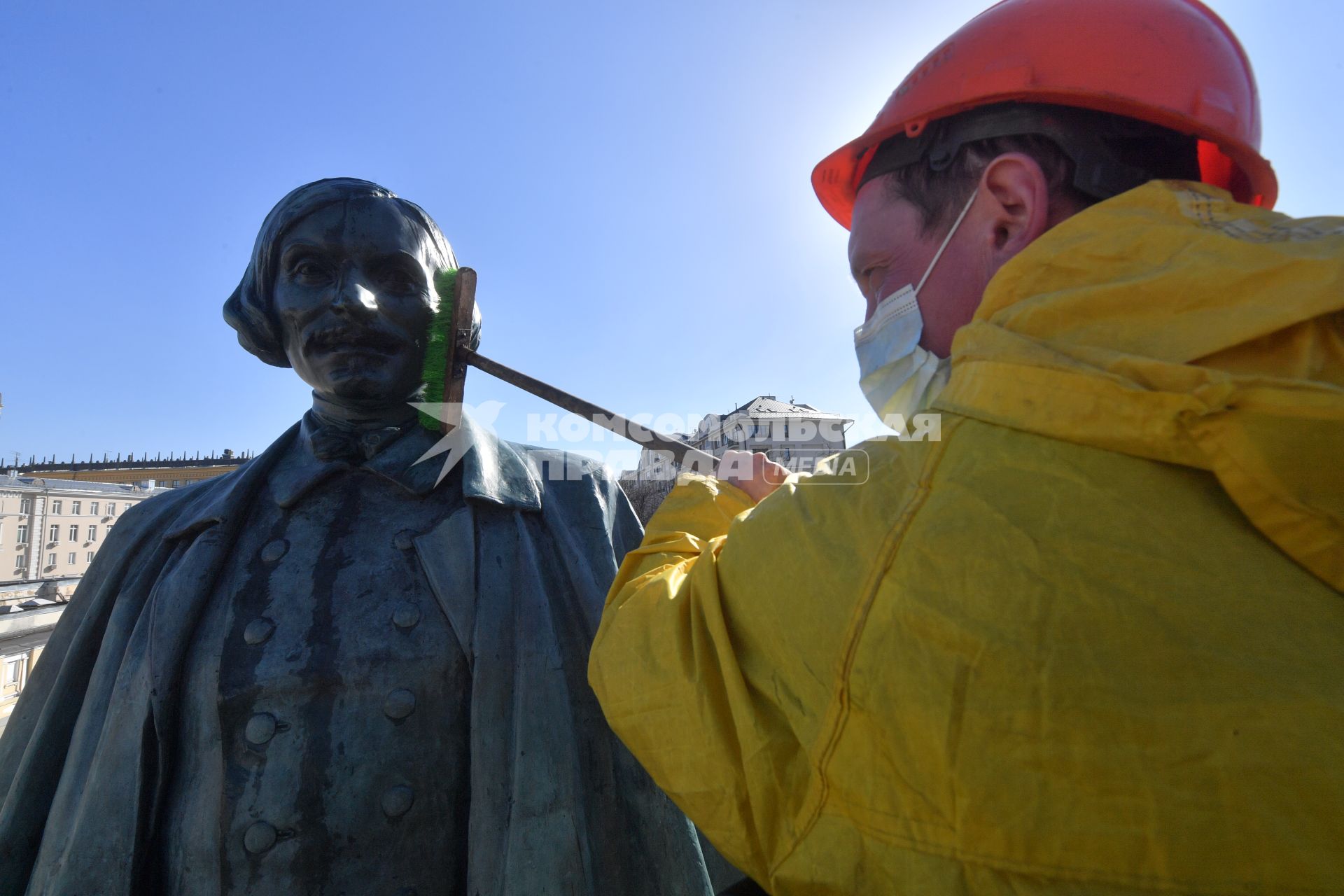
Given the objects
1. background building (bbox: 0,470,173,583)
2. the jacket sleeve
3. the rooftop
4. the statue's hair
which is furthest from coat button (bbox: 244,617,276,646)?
the rooftop

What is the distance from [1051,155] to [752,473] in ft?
3.38

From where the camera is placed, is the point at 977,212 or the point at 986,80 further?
the point at 986,80

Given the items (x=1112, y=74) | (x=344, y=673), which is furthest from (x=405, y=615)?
(x=1112, y=74)

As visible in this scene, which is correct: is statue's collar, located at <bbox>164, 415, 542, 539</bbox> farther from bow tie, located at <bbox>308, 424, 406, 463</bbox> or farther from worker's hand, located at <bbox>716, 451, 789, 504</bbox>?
worker's hand, located at <bbox>716, 451, 789, 504</bbox>

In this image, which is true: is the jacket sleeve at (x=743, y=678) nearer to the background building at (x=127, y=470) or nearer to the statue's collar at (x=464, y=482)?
the statue's collar at (x=464, y=482)

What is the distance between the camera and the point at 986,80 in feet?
4.99

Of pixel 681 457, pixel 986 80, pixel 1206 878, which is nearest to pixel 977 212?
pixel 986 80

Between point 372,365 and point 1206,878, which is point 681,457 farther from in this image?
point 1206,878

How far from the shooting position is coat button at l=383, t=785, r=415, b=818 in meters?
1.83

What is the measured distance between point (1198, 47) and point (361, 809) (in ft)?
8.88

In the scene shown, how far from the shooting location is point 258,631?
1.98 m

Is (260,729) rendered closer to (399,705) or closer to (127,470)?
(399,705)

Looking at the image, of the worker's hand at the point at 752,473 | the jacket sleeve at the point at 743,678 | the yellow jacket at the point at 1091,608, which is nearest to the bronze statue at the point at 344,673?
the worker's hand at the point at 752,473

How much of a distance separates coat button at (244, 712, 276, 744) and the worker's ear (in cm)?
210
